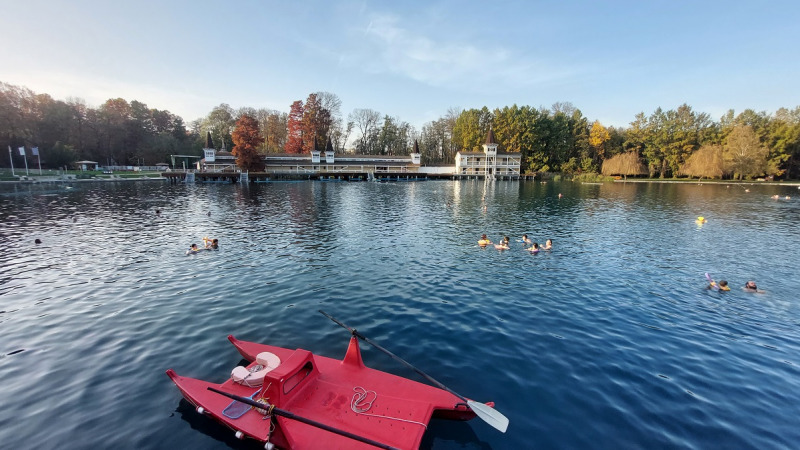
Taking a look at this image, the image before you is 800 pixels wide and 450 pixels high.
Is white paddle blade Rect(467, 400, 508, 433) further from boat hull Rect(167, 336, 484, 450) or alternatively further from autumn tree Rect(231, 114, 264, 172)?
autumn tree Rect(231, 114, 264, 172)

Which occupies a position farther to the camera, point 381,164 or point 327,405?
point 381,164

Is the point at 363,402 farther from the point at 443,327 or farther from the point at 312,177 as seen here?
the point at 312,177

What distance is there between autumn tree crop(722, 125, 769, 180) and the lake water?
75.8 metres

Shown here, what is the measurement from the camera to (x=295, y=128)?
102500mm

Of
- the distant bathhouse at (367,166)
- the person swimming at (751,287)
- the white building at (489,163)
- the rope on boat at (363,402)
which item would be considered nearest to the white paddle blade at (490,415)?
the rope on boat at (363,402)

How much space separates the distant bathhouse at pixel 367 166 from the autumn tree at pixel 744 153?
155 ft

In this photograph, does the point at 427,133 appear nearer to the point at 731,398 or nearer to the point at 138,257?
the point at 138,257

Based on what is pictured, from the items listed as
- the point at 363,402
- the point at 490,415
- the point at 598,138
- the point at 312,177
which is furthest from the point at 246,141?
the point at 598,138

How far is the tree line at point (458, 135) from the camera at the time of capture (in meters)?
80.3

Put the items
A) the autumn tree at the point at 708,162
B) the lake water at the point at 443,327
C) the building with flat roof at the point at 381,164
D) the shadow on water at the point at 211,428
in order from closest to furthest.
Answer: the shadow on water at the point at 211,428
the lake water at the point at 443,327
the autumn tree at the point at 708,162
the building with flat roof at the point at 381,164

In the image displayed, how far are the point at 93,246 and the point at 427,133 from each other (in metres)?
114

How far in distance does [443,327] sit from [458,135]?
106 m

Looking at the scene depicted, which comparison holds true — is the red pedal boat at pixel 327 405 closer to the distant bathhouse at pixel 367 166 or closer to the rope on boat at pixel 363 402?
the rope on boat at pixel 363 402

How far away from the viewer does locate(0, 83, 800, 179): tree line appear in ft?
263
